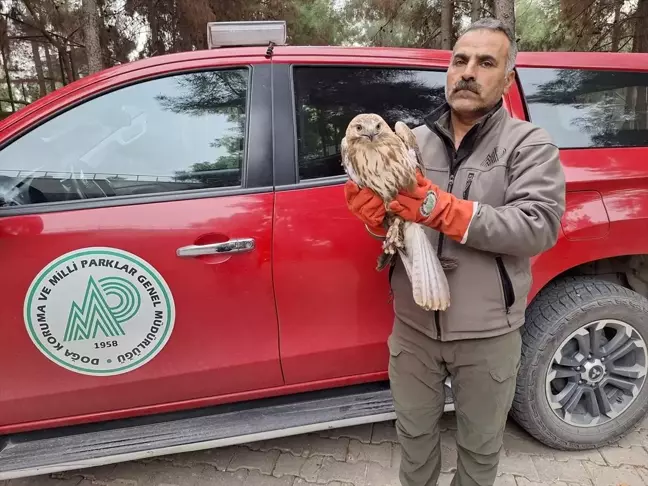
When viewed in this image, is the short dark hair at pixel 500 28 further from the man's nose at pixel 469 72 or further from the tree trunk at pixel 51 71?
the tree trunk at pixel 51 71

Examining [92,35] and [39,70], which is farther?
[39,70]

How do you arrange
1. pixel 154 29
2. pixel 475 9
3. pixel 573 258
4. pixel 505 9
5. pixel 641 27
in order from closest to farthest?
pixel 573 258, pixel 505 9, pixel 641 27, pixel 475 9, pixel 154 29

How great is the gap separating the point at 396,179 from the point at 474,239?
0.30m

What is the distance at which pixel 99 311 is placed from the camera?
1.84 meters

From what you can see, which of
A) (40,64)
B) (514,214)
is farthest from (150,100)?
(40,64)

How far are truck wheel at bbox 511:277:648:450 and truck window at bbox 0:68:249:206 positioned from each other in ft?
5.01

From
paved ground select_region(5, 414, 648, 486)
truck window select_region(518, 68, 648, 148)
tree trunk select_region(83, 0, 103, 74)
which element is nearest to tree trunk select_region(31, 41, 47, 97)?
tree trunk select_region(83, 0, 103, 74)

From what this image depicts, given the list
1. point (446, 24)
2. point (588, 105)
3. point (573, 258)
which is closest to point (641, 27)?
point (446, 24)

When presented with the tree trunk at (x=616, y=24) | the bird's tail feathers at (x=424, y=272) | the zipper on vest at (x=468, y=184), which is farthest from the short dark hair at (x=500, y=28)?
the tree trunk at (x=616, y=24)

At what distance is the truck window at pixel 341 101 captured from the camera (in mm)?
2014

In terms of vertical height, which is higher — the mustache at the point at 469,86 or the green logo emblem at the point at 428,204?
the mustache at the point at 469,86

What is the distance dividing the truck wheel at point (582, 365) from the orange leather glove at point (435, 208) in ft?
3.37

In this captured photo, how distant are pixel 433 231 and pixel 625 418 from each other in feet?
5.16

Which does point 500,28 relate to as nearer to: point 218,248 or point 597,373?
point 218,248
